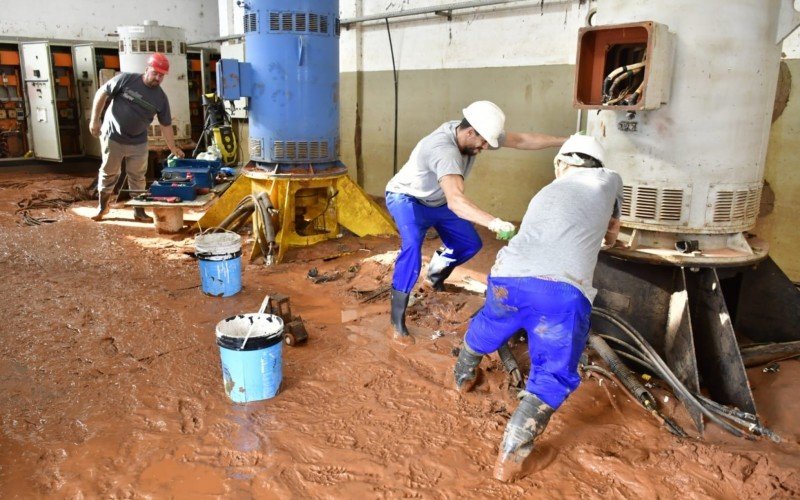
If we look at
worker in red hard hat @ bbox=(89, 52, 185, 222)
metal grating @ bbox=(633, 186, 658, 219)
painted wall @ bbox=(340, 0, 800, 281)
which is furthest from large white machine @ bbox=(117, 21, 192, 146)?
metal grating @ bbox=(633, 186, 658, 219)

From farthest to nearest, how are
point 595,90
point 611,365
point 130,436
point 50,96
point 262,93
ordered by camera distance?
1. point 50,96
2. point 262,93
3. point 595,90
4. point 611,365
5. point 130,436

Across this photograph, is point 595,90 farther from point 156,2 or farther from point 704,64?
point 156,2

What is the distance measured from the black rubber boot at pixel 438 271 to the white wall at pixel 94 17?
9137mm

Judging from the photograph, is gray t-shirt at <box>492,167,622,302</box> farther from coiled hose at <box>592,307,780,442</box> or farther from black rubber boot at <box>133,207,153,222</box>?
black rubber boot at <box>133,207,153,222</box>

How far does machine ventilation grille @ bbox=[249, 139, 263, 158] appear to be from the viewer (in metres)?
5.61

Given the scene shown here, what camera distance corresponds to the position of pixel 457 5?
6.41 meters

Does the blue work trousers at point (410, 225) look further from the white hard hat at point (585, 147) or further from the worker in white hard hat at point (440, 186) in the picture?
the white hard hat at point (585, 147)

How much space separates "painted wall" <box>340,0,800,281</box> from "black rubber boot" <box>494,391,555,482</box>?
3399 millimetres

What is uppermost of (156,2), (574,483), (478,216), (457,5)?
(156,2)

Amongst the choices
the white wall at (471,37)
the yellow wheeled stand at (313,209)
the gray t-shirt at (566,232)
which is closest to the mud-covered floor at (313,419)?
the gray t-shirt at (566,232)

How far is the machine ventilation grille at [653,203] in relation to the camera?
331 cm

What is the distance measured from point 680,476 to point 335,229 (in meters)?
4.15

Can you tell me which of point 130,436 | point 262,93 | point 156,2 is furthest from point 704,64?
point 156,2

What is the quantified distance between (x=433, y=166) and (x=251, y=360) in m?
1.46
